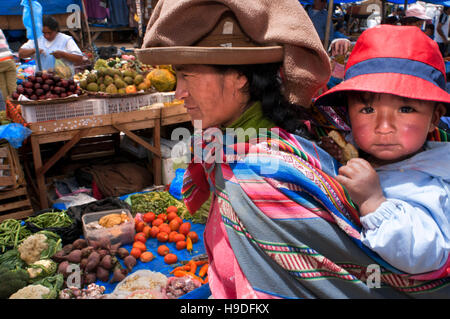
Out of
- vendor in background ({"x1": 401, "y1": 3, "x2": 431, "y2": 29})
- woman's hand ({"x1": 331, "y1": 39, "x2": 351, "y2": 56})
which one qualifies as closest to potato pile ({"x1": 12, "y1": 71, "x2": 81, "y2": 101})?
woman's hand ({"x1": 331, "y1": 39, "x2": 351, "y2": 56})

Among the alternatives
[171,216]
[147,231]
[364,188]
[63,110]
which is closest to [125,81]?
[63,110]

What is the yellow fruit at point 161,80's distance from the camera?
496 cm

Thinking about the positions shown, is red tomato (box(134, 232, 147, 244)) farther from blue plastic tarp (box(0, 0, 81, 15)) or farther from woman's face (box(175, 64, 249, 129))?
blue plastic tarp (box(0, 0, 81, 15))

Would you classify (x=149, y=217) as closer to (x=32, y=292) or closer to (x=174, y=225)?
(x=174, y=225)

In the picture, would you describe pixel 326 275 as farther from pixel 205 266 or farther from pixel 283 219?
pixel 205 266

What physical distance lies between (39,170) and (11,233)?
0.85 meters

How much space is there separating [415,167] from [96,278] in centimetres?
280

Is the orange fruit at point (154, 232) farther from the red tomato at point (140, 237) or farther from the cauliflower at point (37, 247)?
the cauliflower at point (37, 247)

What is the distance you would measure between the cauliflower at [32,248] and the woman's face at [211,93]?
270 cm

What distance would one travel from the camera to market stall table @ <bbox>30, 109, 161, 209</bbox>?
4.02 m

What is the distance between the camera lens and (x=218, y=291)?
1.21 metres

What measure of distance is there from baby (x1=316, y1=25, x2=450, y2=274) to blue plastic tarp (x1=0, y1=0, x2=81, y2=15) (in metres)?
11.1

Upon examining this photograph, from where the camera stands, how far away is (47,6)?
9.96 metres
